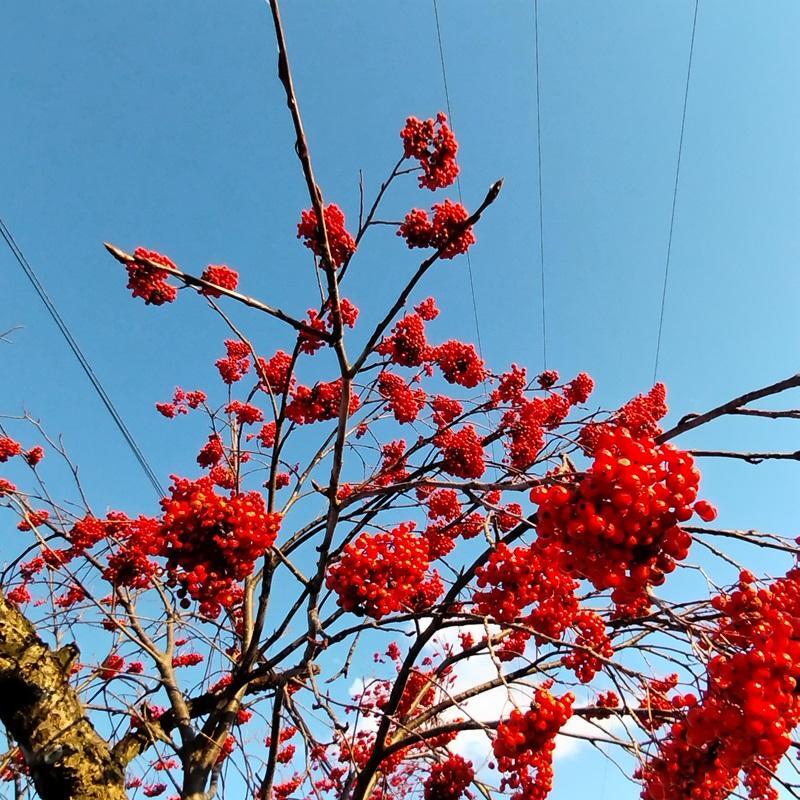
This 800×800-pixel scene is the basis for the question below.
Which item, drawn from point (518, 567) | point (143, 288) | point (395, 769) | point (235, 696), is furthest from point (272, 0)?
point (395, 769)

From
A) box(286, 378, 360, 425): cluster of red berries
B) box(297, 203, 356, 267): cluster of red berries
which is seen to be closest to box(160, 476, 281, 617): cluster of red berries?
box(297, 203, 356, 267): cluster of red berries

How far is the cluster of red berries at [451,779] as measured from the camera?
13.6 ft

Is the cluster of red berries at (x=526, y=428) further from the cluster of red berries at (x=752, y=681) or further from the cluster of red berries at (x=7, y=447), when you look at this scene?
the cluster of red berries at (x=7, y=447)

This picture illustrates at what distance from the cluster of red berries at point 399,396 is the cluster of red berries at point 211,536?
8.29 feet

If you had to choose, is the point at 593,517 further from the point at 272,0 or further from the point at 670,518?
the point at 272,0

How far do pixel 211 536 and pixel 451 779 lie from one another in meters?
3.13

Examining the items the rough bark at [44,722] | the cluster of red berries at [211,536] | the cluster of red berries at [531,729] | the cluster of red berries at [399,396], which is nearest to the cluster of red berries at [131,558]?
the rough bark at [44,722]

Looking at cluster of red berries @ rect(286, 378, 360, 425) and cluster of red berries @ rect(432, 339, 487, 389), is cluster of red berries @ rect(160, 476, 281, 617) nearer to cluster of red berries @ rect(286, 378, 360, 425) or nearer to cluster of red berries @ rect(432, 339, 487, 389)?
cluster of red berries @ rect(286, 378, 360, 425)

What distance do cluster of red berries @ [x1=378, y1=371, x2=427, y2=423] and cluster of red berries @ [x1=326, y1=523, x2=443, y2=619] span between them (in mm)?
2272

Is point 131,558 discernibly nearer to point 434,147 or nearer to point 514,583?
point 514,583

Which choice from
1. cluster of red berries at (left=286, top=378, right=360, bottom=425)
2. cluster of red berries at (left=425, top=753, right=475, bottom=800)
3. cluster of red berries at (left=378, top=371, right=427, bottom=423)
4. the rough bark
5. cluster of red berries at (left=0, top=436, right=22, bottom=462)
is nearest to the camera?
the rough bark

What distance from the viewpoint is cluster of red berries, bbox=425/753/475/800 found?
4156 mm

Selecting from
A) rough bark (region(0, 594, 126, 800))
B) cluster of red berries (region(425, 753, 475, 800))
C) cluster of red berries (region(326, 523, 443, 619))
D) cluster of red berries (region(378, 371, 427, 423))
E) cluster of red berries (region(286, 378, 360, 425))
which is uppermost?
cluster of red berries (region(378, 371, 427, 423))

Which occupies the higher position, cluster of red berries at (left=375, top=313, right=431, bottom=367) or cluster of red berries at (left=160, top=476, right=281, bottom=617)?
cluster of red berries at (left=375, top=313, right=431, bottom=367)
